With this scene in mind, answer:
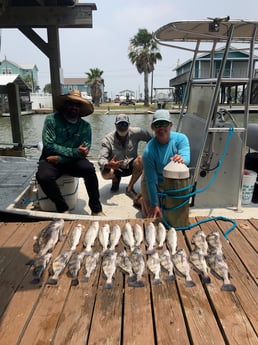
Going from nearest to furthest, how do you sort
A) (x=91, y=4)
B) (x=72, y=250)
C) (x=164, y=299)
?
1. (x=164, y=299)
2. (x=72, y=250)
3. (x=91, y=4)

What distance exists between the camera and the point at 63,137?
3984mm

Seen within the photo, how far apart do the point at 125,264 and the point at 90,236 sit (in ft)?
2.10

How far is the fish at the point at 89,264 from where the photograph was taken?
242 centimetres

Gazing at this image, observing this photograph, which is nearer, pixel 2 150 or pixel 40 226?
pixel 40 226

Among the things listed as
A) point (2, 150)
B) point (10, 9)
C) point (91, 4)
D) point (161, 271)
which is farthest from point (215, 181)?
point (2, 150)

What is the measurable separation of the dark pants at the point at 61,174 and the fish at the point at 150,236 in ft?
3.17

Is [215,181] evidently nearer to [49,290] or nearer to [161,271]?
[161,271]

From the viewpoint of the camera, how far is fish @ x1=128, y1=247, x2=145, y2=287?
232 centimetres

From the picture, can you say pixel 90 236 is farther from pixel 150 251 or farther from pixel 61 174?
pixel 61 174

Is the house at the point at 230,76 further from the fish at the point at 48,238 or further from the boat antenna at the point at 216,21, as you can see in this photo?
the fish at the point at 48,238

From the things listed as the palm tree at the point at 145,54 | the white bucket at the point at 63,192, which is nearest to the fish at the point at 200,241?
the white bucket at the point at 63,192

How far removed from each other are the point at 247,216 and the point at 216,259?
4.21ft

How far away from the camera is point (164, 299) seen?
7.07ft

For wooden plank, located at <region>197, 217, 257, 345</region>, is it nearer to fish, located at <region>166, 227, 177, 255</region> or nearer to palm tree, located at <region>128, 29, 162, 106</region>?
fish, located at <region>166, 227, 177, 255</region>
